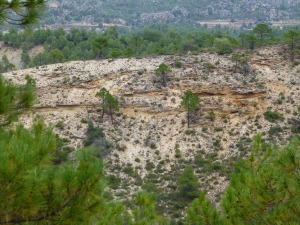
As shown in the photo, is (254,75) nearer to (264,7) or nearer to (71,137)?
(71,137)

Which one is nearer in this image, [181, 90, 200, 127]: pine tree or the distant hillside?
[181, 90, 200, 127]: pine tree

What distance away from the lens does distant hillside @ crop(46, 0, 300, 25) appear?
12950 centimetres

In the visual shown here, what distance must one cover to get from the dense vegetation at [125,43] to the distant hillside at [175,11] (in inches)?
2814

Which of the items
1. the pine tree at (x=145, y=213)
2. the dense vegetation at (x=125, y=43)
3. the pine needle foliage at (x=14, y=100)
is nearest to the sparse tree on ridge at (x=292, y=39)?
the dense vegetation at (x=125, y=43)

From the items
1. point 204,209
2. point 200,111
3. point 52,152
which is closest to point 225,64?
point 200,111

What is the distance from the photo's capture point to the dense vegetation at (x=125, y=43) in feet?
118

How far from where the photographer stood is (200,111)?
30.1 m

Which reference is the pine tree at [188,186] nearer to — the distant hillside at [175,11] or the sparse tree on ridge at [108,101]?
the sparse tree on ridge at [108,101]

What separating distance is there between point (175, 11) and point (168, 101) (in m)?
109

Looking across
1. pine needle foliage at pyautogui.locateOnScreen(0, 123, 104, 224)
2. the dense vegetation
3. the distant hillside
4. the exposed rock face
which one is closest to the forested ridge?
pine needle foliage at pyautogui.locateOnScreen(0, 123, 104, 224)

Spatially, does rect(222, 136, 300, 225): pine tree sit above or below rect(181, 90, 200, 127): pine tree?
above

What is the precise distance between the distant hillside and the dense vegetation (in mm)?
71474

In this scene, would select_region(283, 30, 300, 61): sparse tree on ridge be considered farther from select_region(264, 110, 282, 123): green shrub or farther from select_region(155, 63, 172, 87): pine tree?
select_region(155, 63, 172, 87): pine tree

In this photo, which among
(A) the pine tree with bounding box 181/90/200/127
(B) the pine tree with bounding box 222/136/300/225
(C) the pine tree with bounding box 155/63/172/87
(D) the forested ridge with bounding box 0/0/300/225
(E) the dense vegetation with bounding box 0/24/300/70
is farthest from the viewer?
(E) the dense vegetation with bounding box 0/24/300/70
